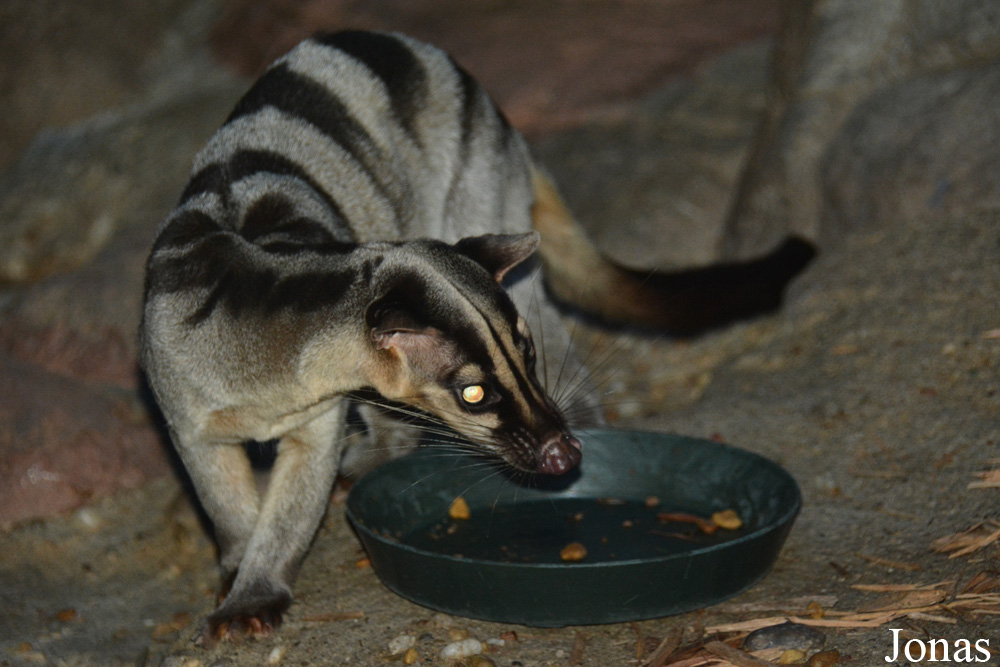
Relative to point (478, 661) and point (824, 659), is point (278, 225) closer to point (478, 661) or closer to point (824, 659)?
point (478, 661)

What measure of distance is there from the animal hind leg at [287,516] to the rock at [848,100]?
3222mm

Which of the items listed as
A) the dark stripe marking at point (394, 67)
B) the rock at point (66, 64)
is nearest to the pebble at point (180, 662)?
the dark stripe marking at point (394, 67)

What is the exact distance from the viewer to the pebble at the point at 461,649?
9.64 feet

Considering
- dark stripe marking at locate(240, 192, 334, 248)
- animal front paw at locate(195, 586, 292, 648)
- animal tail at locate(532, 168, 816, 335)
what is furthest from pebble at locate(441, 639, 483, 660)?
animal tail at locate(532, 168, 816, 335)

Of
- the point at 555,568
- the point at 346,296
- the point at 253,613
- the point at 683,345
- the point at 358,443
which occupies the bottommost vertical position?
the point at 683,345

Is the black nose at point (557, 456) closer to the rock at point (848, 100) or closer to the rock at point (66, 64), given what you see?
the rock at point (848, 100)

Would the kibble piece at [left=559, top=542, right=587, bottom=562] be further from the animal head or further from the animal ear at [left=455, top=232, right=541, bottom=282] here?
the animal ear at [left=455, top=232, right=541, bottom=282]

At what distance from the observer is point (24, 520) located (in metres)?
4.21

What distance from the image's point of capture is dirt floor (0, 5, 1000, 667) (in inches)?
118

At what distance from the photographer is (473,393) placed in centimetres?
300

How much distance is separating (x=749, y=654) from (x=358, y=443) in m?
2.07

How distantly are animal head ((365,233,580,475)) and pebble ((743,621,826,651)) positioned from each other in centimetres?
69

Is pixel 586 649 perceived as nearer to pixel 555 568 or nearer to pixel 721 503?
pixel 555 568

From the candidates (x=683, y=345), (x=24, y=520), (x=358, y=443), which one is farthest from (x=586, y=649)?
(x=683, y=345)
